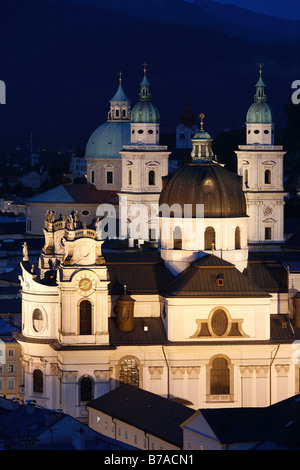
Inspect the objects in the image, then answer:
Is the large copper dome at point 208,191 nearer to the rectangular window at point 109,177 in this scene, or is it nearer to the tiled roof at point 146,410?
the tiled roof at point 146,410

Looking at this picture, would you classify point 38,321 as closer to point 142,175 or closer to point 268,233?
point 142,175

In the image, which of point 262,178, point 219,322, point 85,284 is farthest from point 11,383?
point 262,178

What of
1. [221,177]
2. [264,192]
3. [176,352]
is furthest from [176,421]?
A: [264,192]

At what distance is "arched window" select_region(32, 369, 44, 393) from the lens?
299ft

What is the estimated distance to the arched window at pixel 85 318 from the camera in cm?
8906

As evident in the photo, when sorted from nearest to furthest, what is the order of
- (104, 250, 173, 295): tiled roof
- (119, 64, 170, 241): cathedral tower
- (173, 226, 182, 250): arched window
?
(104, 250, 173, 295): tiled roof, (173, 226, 182, 250): arched window, (119, 64, 170, 241): cathedral tower

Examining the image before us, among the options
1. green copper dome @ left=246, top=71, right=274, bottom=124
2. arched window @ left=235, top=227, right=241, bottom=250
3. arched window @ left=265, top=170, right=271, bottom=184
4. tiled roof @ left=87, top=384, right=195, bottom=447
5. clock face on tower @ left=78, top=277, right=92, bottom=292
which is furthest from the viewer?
green copper dome @ left=246, top=71, right=274, bottom=124

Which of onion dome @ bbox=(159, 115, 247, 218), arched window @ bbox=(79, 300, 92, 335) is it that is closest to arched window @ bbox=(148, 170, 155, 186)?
onion dome @ bbox=(159, 115, 247, 218)

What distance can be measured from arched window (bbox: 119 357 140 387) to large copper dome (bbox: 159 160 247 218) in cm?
816

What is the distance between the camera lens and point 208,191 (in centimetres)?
9344

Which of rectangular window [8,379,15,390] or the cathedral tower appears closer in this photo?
rectangular window [8,379,15,390]

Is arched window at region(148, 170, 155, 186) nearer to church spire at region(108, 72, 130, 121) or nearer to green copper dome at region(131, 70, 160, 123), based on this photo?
green copper dome at region(131, 70, 160, 123)

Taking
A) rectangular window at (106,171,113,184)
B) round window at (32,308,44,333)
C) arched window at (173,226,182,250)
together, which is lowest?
round window at (32,308,44,333)

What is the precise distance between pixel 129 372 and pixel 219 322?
194 inches
